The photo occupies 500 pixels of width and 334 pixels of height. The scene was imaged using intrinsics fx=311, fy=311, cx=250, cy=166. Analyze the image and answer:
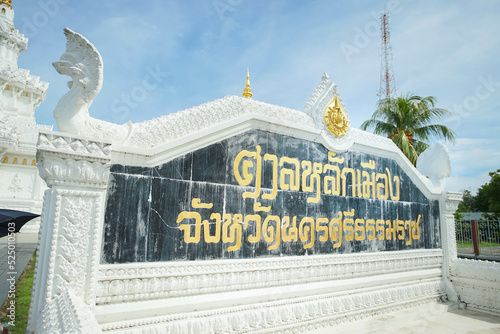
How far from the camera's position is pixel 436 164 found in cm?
743

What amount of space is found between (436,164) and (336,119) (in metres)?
3.47

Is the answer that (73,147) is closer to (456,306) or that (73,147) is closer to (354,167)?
(354,167)

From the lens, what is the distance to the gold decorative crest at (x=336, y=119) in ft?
18.3

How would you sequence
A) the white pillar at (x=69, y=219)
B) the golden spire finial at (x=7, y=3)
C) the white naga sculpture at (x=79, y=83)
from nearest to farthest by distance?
1. the white pillar at (x=69, y=219)
2. the white naga sculpture at (x=79, y=83)
3. the golden spire finial at (x=7, y=3)

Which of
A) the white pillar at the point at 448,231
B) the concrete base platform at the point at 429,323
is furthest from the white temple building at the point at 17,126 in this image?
the white pillar at the point at 448,231

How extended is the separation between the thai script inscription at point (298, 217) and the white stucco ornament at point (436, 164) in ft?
4.67

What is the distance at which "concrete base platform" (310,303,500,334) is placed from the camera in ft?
16.3

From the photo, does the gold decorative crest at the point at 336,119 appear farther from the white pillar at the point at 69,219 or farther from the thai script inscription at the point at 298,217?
the white pillar at the point at 69,219

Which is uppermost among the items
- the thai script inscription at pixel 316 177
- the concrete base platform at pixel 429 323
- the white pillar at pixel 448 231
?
the thai script inscription at pixel 316 177

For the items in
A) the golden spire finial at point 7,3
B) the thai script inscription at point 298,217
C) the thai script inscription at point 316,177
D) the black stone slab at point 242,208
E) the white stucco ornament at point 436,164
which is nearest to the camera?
the black stone slab at point 242,208

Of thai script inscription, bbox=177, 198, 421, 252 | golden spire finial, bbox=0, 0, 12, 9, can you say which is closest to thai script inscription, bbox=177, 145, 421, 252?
thai script inscription, bbox=177, 198, 421, 252

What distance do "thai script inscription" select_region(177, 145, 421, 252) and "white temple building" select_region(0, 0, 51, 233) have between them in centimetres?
1503

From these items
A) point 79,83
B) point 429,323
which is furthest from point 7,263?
point 429,323

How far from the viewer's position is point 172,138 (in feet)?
12.6
